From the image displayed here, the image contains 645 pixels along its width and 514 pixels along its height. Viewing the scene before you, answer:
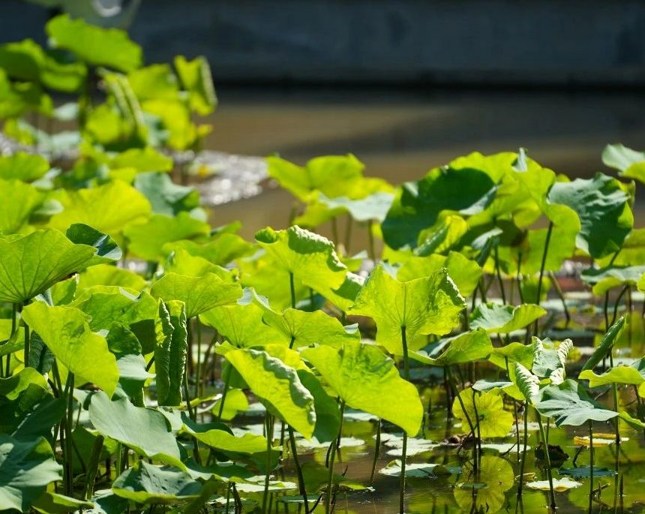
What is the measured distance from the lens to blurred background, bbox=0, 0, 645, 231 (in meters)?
6.75

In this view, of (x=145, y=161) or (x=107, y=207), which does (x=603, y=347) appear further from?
(x=145, y=161)

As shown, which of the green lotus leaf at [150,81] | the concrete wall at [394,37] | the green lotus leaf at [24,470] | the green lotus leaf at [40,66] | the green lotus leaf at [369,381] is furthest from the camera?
the concrete wall at [394,37]

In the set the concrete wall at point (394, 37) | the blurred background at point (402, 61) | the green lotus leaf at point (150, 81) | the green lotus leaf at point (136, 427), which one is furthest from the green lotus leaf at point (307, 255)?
the concrete wall at point (394, 37)

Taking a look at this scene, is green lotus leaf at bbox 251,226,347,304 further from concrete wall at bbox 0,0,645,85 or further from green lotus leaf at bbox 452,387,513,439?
concrete wall at bbox 0,0,645,85

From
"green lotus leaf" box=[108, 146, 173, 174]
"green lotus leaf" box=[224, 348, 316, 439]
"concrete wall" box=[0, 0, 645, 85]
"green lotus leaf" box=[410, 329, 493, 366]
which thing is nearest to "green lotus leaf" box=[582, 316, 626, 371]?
"green lotus leaf" box=[410, 329, 493, 366]

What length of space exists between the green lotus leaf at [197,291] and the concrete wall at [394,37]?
277 inches

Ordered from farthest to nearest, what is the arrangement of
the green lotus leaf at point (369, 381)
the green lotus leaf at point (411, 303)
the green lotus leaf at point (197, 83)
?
the green lotus leaf at point (197, 83), the green lotus leaf at point (411, 303), the green lotus leaf at point (369, 381)

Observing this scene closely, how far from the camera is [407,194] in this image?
7.02 feet

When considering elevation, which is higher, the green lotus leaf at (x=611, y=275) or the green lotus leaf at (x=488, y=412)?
the green lotus leaf at (x=611, y=275)

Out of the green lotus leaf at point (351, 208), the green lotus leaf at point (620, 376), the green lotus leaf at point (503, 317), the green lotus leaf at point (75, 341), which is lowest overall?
the green lotus leaf at point (351, 208)

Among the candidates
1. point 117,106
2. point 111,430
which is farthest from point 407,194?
point 117,106

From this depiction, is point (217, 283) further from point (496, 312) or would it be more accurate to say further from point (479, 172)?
point (479, 172)

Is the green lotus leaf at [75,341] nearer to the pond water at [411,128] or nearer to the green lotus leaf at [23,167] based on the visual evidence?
the green lotus leaf at [23,167]

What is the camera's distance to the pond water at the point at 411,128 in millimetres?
5176
